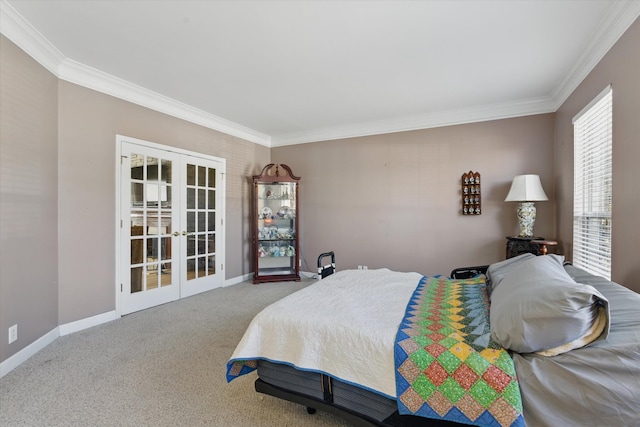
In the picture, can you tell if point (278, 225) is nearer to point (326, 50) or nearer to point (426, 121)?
point (426, 121)

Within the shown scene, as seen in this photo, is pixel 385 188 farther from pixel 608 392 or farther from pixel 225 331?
pixel 608 392

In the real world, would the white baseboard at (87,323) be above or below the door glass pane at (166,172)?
below

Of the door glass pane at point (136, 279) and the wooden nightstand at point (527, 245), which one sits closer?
the wooden nightstand at point (527, 245)

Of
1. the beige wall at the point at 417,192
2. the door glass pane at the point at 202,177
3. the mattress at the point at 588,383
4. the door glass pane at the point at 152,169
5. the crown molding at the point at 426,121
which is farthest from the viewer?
the door glass pane at the point at 202,177

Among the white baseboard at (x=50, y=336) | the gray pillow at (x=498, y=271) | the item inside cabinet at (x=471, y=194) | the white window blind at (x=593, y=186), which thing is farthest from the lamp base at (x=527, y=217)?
the white baseboard at (x=50, y=336)

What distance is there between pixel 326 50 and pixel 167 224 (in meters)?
2.84

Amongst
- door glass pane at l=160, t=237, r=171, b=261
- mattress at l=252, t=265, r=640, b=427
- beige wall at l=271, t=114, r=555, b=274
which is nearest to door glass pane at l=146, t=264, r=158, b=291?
door glass pane at l=160, t=237, r=171, b=261

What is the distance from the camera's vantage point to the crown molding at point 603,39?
6.31 ft

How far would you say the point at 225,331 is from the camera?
2885mm

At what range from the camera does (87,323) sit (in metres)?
2.96

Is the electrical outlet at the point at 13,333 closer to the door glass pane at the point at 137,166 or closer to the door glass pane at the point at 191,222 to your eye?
the door glass pane at the point at 137,166

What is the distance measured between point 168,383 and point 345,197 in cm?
349

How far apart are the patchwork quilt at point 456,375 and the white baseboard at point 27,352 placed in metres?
2.80

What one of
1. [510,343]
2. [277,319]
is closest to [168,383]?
[277,319]
